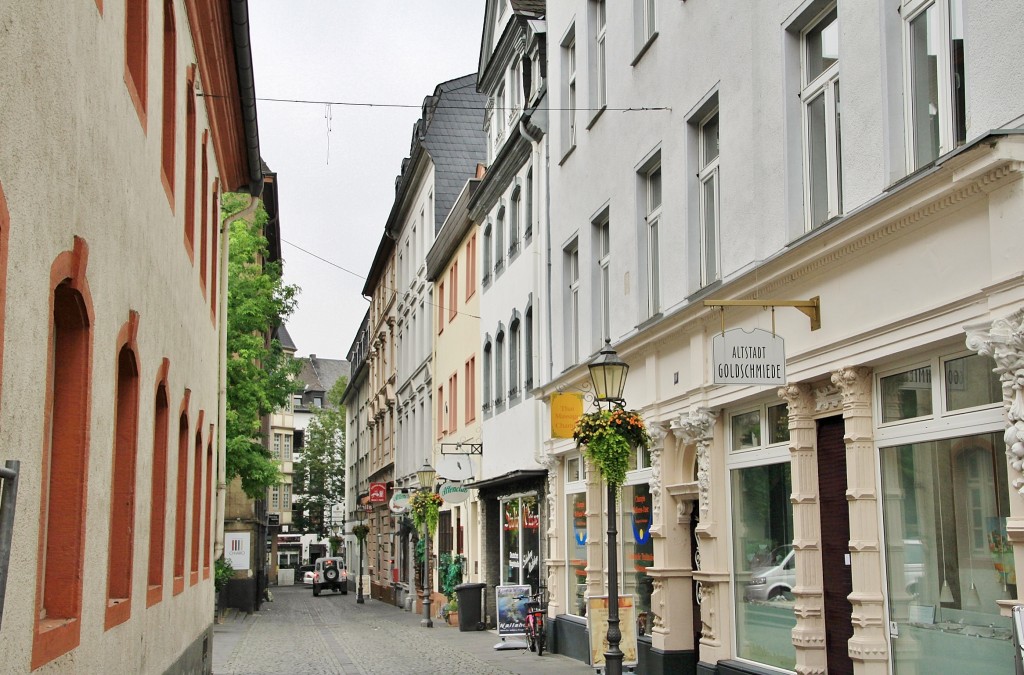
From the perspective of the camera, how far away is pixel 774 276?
12492mm

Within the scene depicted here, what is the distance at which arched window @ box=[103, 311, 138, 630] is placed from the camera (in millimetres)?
9523

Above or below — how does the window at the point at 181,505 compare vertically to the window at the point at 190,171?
below

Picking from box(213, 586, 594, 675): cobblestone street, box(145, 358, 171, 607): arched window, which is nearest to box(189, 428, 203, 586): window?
box(145, 358, 171, 607): arched window

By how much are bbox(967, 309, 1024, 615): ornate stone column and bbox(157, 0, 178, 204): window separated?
7146 mm

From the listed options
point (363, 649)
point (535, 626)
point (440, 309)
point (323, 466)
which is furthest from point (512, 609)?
point (323, 466)

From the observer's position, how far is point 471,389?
32.8 metres

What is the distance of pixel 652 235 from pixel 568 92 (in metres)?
5.76

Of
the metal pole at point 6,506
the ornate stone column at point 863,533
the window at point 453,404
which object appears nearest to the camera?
the metal pole at point 6,506

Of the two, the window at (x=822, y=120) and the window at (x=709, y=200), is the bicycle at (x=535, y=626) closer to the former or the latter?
the window at (x=709, y=200)

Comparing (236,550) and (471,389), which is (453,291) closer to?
(471,389)

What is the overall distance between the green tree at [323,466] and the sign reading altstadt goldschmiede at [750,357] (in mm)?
88869

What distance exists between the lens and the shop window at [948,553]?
30.0ft

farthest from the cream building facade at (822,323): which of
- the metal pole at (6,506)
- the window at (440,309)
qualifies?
the window at (440,309)

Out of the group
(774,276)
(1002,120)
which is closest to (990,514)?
(1002,120)
